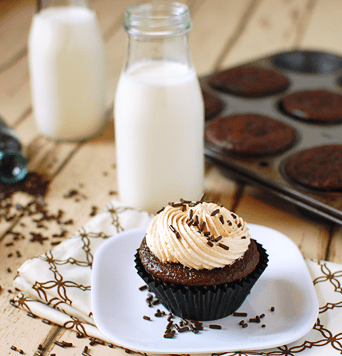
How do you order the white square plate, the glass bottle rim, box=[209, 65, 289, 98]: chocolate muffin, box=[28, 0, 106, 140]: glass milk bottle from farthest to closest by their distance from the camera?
box=[209, 65, 289, 98]: chocolate muffin, box=[28, 0, 106, 140]: glass milk bottle, the glass bottle rim, the white square plate

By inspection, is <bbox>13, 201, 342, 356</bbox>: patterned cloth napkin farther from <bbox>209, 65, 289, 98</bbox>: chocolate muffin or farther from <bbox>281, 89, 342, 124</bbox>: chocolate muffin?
<bbox>209, 65, 289, 98</bbox>: chocolate muffin

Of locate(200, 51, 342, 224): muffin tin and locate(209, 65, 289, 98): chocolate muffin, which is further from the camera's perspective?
locate(209, 65, 289, 98): chocolate muffin

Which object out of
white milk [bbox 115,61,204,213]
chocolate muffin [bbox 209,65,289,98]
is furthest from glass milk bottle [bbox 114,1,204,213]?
chocolate muffin [bbox 209,65,289,98]

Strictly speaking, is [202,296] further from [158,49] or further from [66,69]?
[66,69]

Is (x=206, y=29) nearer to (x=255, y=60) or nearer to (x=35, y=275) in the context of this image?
(x=255, y=60)

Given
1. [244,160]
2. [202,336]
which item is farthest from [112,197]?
[202,336]

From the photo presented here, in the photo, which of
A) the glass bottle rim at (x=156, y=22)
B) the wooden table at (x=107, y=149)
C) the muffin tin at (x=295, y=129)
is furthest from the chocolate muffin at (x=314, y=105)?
the glass bottle rim at (x=156, y=22)

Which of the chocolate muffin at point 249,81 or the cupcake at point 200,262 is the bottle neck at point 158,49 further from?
the chocolate muffin at point 249,81
